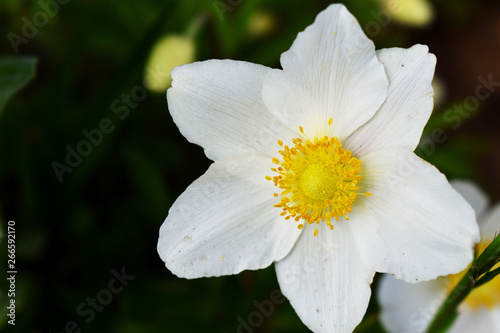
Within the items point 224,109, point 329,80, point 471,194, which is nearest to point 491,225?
point 471,194

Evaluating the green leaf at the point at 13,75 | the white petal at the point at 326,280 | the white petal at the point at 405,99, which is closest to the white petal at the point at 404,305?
the white petal at the point at 326,280

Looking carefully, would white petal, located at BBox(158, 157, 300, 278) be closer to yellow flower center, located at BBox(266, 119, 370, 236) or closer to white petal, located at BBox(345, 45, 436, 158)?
yellow flower center, located at BBox(266, 119, 370, 236)

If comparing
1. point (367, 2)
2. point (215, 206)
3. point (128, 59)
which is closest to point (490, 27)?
point (367, 2)

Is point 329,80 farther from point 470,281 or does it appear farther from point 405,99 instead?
point 470,281

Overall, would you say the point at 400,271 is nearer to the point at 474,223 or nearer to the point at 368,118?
the point at 474,223

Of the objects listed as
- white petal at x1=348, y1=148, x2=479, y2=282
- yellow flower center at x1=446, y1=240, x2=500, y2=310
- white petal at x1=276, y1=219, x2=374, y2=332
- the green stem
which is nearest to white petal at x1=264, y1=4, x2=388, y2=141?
white petal at x1=348, y1=148, x2=479, y2=282

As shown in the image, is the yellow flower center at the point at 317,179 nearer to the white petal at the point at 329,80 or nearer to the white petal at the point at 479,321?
the white petal at the point at 329,80
